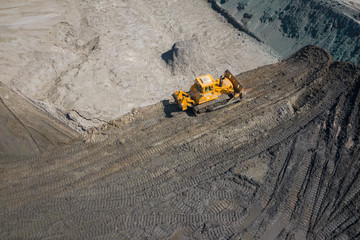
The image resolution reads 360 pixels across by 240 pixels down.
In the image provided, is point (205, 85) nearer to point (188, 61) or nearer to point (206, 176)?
point (188, 61)

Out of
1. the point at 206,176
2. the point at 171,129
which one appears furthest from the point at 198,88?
the point at 206,176

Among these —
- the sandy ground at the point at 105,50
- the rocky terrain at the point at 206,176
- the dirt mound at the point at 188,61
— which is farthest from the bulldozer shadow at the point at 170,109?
the dirt mound at the point at 188,61

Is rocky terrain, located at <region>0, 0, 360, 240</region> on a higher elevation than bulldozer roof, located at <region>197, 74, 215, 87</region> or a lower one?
lower

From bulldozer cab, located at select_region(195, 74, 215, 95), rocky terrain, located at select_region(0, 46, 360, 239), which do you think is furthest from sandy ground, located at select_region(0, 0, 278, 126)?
bulldozer cab, located at select_region(195, 74, 215, 95)

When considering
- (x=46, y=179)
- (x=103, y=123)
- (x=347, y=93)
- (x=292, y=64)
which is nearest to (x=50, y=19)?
(x=103, y=123)

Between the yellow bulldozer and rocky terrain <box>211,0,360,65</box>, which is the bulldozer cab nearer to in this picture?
the yellow bulldozer

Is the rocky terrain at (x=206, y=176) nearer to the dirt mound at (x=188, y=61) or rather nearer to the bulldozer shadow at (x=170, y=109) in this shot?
the bulldozer shadow at (x=170, y=109)
